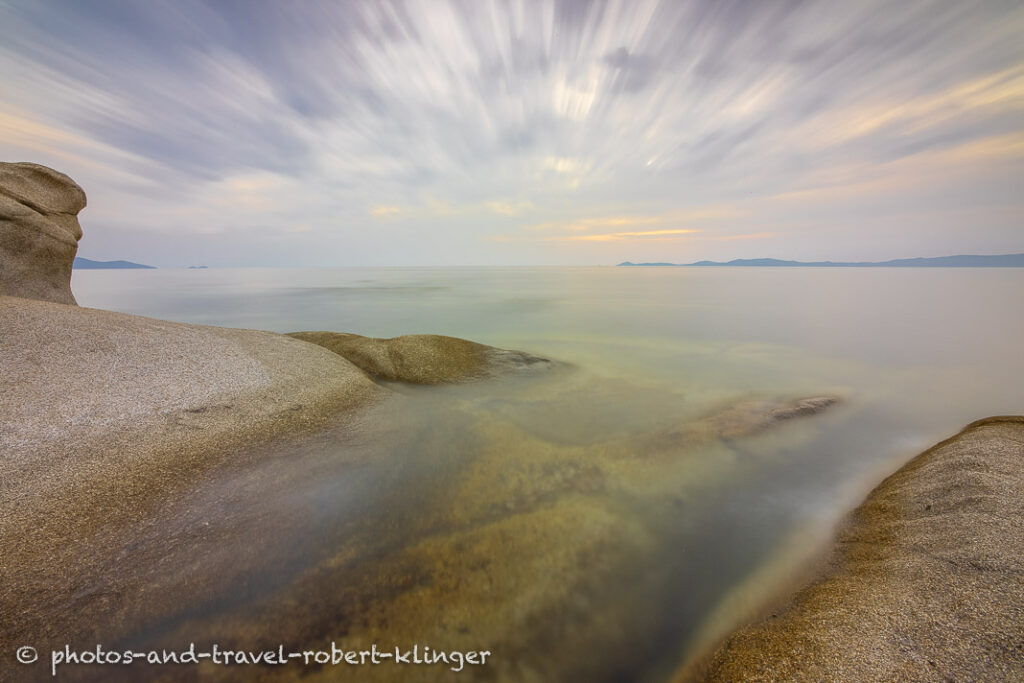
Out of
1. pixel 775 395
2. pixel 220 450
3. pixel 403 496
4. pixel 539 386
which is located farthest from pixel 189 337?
pixel 775 395

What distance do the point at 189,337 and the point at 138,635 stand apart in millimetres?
6956

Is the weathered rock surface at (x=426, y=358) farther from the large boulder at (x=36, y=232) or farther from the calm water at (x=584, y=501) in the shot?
the large boulder at (x=36, y=232)

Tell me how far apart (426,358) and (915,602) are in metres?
9.09

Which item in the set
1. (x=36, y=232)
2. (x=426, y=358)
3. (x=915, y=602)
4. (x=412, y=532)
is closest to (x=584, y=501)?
(x=412, y=532)

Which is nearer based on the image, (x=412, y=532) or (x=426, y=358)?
(x=412, y=532)

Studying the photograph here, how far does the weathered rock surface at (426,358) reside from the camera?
30.8ft

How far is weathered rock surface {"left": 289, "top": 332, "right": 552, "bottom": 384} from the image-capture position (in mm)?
9391

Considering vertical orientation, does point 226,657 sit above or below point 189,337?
below

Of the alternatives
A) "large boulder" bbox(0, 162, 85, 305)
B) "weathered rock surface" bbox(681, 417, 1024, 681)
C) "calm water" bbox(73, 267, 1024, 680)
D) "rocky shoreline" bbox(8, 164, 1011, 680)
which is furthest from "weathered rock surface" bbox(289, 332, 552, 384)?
"weathered rock surface" bbox(681, 417, 1024, 681)

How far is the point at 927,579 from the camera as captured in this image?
2.93m

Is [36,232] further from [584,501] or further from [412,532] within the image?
[584,501]

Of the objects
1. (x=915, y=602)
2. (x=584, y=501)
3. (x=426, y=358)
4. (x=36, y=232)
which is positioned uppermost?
(x=36, y=232)

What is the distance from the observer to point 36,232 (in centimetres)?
932

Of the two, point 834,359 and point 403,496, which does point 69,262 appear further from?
point 834,359
